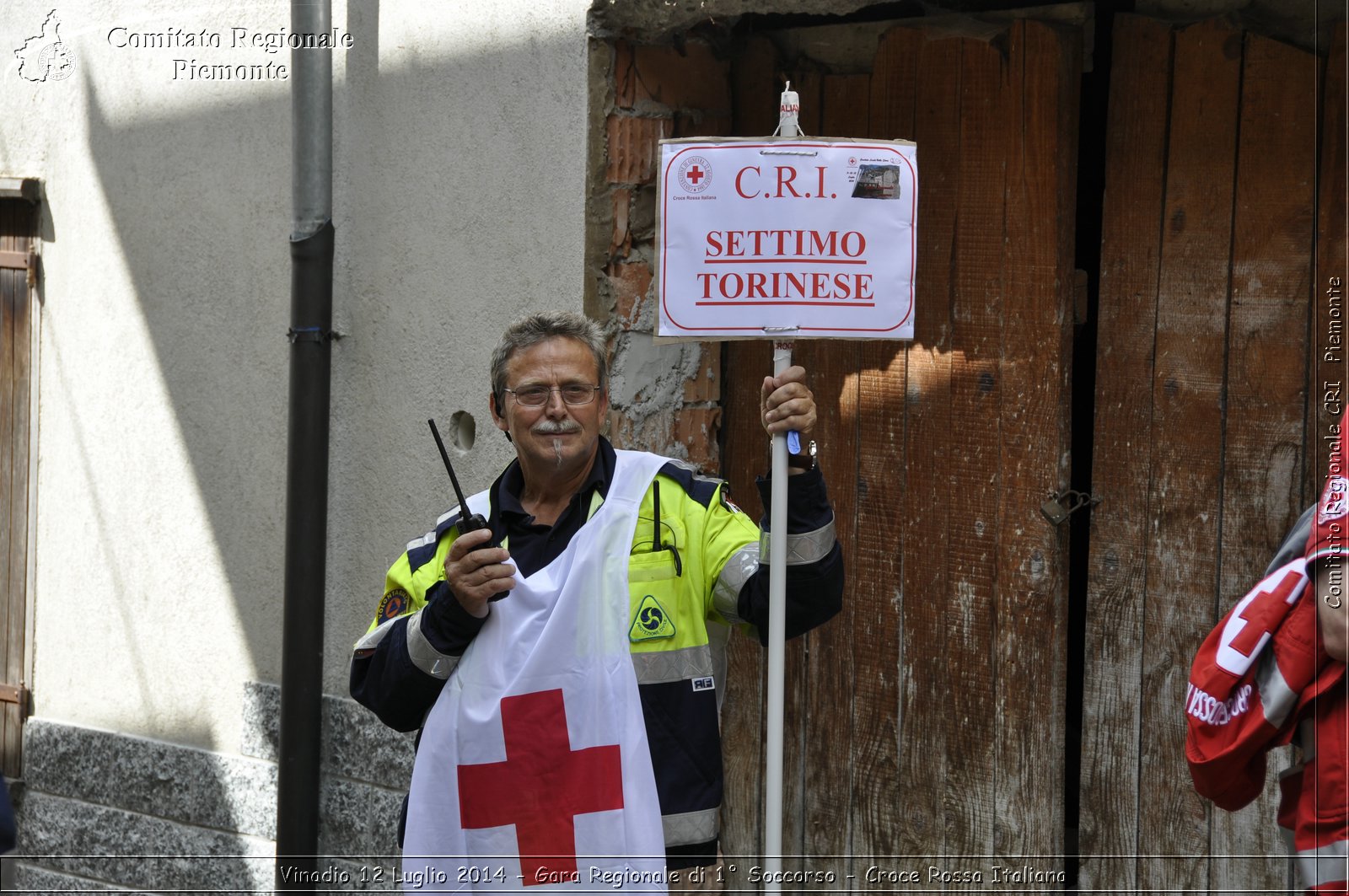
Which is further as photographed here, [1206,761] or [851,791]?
[851,791]

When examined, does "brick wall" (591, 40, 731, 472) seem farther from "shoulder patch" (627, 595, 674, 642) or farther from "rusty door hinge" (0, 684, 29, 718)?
"rusty door hinge" (0, 684, 29, 718)

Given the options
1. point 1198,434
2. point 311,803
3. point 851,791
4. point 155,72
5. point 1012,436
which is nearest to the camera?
point 1198,434

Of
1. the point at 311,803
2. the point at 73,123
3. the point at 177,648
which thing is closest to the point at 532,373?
the point at 311,803

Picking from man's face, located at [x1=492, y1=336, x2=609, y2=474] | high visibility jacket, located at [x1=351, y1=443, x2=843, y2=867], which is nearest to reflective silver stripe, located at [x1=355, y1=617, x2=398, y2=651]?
high visibility jacket, located at [x1=351, y1=443, x2=843, y2=867]

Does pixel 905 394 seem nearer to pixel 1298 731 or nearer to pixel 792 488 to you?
pixel 792 488

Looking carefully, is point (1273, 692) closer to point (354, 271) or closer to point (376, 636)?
point (376, 636)

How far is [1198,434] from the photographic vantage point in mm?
3172

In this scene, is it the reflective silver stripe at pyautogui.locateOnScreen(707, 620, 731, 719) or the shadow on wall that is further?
the shadow on wall

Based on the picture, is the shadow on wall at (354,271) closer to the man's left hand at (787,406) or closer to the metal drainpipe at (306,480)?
the metal drainpipe at (306,480)

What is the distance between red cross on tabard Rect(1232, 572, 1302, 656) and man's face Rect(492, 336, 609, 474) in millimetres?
1221

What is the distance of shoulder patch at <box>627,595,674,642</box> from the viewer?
2682mm

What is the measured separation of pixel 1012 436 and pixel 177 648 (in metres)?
2.85

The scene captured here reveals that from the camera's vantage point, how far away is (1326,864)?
6.93 feet

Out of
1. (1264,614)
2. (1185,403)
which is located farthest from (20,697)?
(1264,614)
